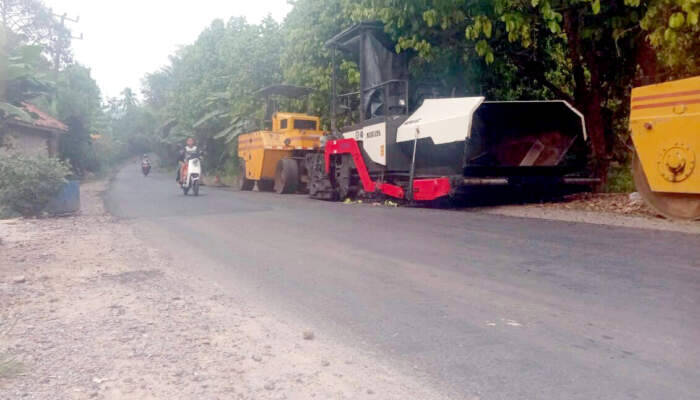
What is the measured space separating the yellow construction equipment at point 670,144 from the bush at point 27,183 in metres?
10.6

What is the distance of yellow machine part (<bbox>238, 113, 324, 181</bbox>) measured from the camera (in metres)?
20.7

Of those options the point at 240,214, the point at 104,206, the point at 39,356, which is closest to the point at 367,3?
the point at 240,214

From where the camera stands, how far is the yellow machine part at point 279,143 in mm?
20656

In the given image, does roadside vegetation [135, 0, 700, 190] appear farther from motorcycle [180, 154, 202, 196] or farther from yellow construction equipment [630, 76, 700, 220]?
motorcycle [180, 154, 202, 196]

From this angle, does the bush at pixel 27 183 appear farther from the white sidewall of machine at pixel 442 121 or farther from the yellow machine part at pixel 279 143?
the yellow machine part at pixel 279 143

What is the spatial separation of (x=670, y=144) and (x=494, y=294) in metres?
5.48

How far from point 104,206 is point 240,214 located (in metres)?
5.36

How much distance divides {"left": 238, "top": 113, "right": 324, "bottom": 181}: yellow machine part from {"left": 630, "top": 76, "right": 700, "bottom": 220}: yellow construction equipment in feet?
38.2

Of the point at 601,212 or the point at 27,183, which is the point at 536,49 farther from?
the point at 27,183

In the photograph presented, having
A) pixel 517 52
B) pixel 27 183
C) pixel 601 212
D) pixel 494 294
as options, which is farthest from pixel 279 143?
pixel 494 294

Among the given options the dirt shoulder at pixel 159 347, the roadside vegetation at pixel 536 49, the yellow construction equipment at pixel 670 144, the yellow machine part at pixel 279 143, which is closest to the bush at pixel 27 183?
the dirt shoulder at pixel 159 347

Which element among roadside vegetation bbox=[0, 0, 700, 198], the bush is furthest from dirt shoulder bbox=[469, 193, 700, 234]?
the bush

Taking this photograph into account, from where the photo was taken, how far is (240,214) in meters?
11.9

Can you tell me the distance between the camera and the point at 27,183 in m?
12.3
